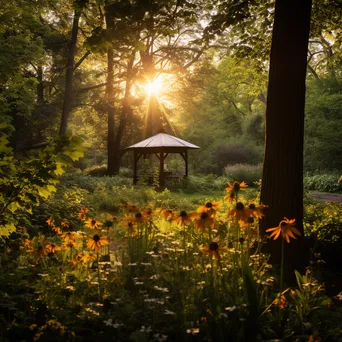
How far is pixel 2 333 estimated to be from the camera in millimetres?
2754

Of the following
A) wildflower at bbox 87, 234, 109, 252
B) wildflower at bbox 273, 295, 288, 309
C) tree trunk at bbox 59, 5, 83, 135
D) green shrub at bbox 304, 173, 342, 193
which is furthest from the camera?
green shrub at bbox 304, 173, 342, 193

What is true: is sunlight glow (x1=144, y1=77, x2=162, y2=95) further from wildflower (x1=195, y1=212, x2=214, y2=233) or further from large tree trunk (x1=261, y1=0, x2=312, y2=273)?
wildflower (x1=195, y1=212, x2=214, y2=233)

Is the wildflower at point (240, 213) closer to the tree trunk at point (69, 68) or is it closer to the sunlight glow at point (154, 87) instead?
the tree trunk at point (69, 68)

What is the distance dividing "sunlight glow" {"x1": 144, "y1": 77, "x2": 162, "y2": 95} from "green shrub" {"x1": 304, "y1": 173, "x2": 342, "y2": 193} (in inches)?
433

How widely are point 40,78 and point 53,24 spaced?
Answer: 3227 millimetres

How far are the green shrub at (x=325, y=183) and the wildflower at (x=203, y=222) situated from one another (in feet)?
59.6

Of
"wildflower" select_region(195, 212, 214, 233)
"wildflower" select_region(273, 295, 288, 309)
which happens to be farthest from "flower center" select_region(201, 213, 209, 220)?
"wildflower" select_region(273, 295, 288, 309)

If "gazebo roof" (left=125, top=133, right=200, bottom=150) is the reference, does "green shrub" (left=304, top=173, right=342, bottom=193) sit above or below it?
below

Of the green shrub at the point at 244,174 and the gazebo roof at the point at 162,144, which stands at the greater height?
the gazebo roof at the point at 162,144

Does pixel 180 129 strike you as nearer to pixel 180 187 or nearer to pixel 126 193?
pixel 180 187

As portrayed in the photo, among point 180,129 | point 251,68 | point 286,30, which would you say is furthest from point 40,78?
point 286,30

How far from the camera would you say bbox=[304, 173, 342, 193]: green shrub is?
2031cm

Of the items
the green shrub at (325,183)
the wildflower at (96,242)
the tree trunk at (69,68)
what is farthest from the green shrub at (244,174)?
the wildflower at (96,242)

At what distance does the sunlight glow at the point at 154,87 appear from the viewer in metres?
26.1
